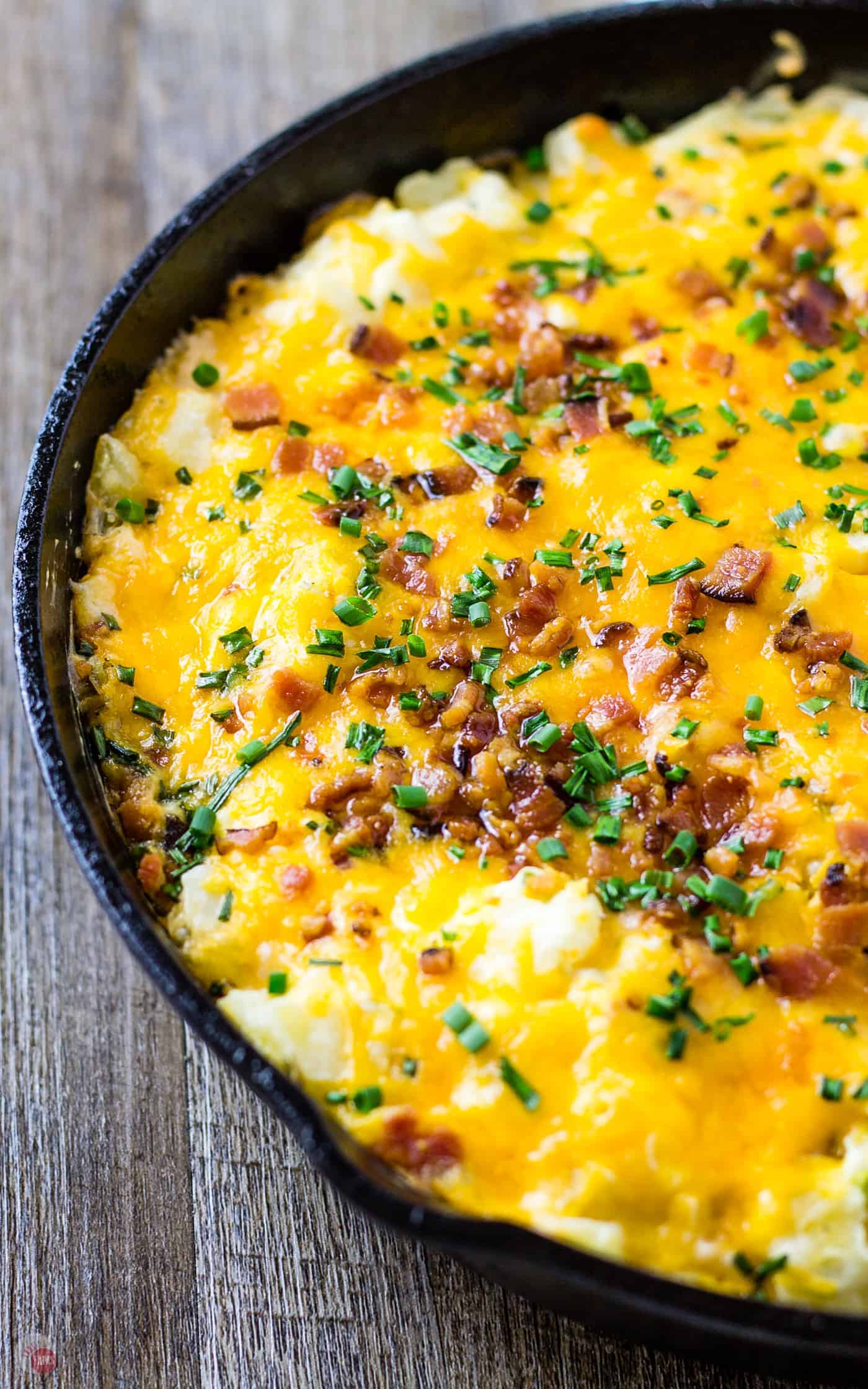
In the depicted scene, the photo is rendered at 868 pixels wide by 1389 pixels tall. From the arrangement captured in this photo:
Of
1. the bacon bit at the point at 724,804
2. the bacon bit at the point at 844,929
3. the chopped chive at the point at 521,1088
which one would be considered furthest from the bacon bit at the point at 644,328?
the chopped chive at the point at 521,1088

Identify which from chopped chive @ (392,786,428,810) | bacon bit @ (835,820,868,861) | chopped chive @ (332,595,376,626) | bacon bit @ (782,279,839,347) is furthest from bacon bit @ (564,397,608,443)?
bacon bit @ (835,820,868,861)

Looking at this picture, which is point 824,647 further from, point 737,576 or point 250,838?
point 250,838

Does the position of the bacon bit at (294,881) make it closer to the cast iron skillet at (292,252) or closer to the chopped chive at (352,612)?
the cast iron skillet at (292,252)

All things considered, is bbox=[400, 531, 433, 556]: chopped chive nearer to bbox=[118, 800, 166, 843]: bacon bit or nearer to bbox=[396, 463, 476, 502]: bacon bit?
bbox=[396, 463, 476, 502]: bacon bit

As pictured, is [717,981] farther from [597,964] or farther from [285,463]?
[285,463]

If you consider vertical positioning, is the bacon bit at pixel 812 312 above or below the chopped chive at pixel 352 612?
above
